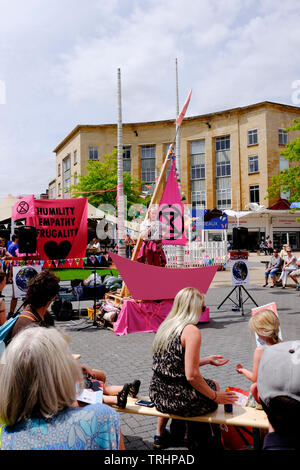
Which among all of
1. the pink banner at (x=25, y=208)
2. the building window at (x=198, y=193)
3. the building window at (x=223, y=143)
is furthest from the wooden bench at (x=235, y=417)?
the building window at (x=223, y=143)

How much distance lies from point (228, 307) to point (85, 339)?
16.1 ft

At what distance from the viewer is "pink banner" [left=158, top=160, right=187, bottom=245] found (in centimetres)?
867

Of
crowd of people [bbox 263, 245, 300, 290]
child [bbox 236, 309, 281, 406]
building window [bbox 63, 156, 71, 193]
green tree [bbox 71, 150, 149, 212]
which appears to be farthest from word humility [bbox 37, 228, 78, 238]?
building window [bbox 63, 156, 71, 193]

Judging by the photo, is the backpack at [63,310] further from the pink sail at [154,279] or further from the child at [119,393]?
the child at [119,393]

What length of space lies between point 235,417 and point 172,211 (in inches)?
253

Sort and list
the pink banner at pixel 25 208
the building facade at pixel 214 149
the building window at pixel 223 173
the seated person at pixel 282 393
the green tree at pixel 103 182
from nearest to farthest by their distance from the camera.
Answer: the seated person at pixel 282 393, the pink banner at pixel 25 208, the green tree at pixel 103 182, the building facade at pixel 214 149, the building window at pixel 223 173

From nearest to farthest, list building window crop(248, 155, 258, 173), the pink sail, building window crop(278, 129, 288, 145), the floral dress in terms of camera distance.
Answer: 1. the floral dress
2. the pink sail
3. building window crop(278, 129, 288, 145)
4. building window crop(248, 155, 258, 173)

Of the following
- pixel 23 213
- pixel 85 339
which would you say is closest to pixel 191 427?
pixel 85 339

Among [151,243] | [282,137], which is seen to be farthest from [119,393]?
[282,137]

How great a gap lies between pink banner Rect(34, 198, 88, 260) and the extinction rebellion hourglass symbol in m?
0.32

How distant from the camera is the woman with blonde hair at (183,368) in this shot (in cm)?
279

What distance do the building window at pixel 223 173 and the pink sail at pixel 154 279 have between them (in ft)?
114

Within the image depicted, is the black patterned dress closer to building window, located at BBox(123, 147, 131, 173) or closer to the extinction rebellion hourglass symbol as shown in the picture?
the extinction rebellion hourglass symbol

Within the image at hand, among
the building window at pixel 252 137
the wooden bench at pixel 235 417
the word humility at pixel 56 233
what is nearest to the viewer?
the wooden bench at pixel 235 417
